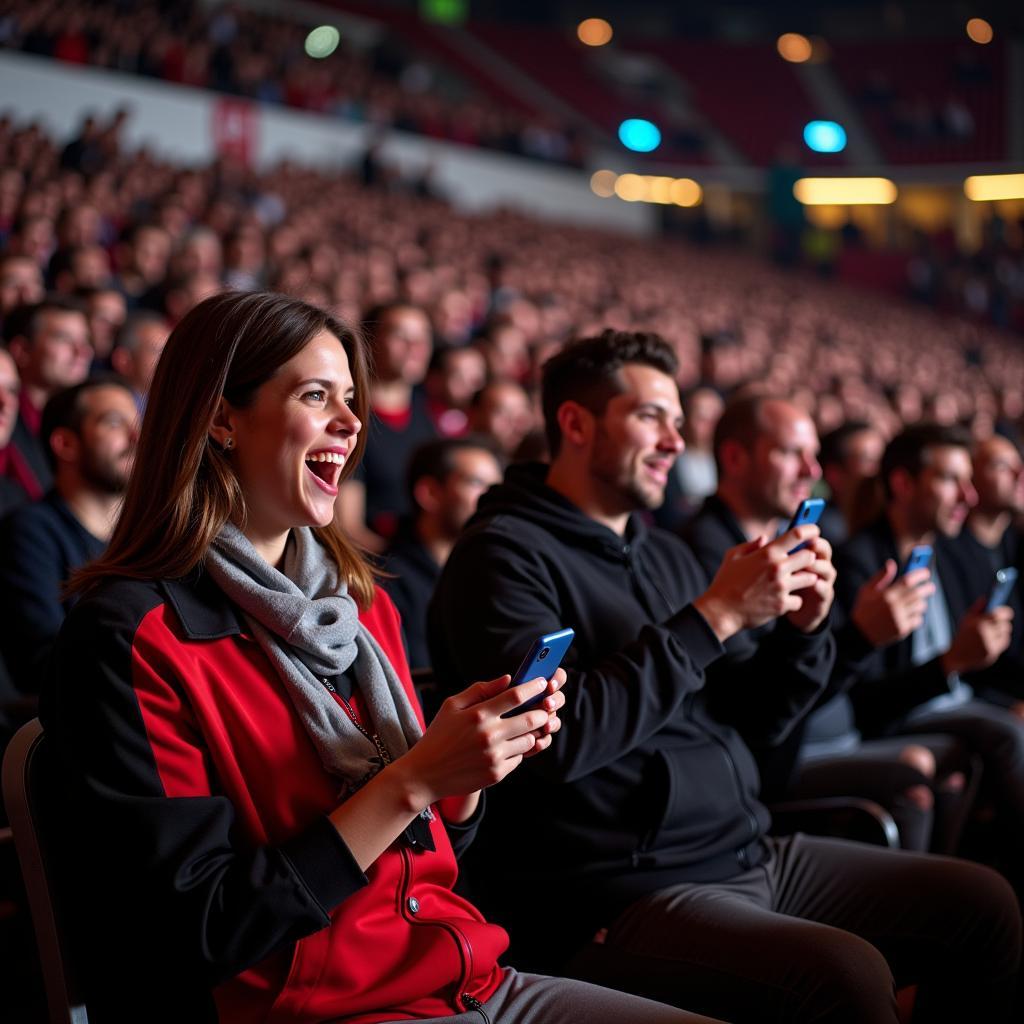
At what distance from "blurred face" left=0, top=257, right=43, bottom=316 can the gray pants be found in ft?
12.9

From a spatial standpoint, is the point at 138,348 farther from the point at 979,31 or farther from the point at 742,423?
the point at 979,31

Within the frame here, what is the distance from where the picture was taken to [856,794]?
268cm

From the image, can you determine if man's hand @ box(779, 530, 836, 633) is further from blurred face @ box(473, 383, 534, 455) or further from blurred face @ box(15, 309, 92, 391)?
blurred face @ box(15, 309, 92, 391)

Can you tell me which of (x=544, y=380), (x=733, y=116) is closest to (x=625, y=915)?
(x=544, y=380)

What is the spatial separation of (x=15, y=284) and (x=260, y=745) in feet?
13.1

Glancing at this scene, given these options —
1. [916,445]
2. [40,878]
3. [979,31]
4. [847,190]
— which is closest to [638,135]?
[847,190]

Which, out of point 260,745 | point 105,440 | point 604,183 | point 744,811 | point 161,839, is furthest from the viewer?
point 604,183

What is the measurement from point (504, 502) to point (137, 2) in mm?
13722

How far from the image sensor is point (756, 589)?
1813 mm

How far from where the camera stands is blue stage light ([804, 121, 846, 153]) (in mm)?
22484

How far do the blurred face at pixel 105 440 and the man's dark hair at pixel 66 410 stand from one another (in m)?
0.01

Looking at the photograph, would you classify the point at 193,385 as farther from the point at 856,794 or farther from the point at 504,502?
the point at 856,794

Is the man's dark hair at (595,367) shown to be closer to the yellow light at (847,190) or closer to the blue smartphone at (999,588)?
the blue smartphone at (999,588)

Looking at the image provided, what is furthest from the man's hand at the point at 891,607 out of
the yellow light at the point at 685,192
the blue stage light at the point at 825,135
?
the yellow light at the point at 685,192
